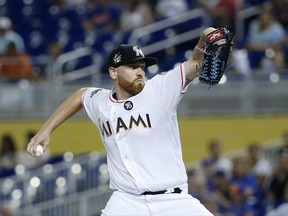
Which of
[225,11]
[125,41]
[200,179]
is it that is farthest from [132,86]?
[125,41]

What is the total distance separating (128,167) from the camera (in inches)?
334

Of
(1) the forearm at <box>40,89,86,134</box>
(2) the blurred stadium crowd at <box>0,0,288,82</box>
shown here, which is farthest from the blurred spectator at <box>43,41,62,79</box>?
(1) the forearm at <box>40,89,86,134</box>

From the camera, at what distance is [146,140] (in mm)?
8469

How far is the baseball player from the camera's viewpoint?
331 inches

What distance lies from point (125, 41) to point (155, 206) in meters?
9.03

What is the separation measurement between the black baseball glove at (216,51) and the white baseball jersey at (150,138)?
210mm

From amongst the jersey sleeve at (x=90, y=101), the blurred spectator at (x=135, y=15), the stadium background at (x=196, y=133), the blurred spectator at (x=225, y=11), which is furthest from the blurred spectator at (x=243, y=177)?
the jersey sleeve at (x=90, y=101)

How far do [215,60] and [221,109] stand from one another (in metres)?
8.25

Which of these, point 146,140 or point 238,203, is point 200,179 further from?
point 146,140

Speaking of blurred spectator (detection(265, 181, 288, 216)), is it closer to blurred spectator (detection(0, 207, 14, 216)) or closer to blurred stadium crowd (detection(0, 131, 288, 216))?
blurred stadium crowd (detection(0, 131, 288, 216))

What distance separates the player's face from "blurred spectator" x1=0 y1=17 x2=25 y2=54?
880 centimetres

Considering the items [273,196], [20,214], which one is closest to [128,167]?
[273,196]

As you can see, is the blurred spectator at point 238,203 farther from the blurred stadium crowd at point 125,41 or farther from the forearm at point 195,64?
the forearm at point 195,64

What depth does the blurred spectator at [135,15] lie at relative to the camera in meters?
17.8
